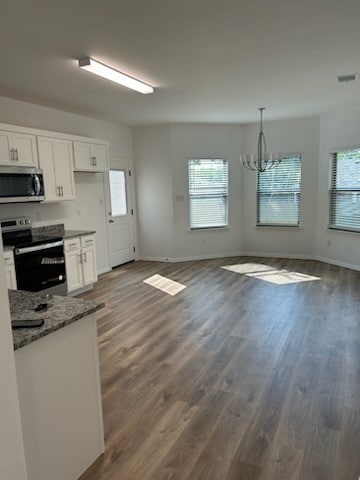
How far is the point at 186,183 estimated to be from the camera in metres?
7.12

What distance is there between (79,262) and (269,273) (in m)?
3.27

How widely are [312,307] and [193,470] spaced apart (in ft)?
9.81

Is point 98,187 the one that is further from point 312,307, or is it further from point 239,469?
point 239,469

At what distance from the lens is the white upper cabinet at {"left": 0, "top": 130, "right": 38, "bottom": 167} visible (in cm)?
410

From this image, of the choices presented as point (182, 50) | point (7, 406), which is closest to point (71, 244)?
point (182, 50)

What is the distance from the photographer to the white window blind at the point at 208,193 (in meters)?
7.23

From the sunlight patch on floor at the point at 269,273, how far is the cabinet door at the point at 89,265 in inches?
101

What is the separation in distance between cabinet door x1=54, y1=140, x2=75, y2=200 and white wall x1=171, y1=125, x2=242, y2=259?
2386 millimetres

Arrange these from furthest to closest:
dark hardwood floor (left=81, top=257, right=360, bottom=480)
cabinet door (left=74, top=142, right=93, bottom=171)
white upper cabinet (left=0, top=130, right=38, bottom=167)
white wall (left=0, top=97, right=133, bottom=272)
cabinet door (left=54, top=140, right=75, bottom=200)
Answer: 1. cabinet door (left=74, top=142, right=93, bottom=171)
2. cabinet door (left=54, top=140, right=75, bottom=200)
3. white wall (left=0, top=97, right=133, bottom=272)
4. white upper cabinet (left=0, top=130, right=38, bottom=167)
5. dark hardwood floor (left=81, top=257, right=360, bottom=480)

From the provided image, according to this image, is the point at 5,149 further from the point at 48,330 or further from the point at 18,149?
the point at 48,330

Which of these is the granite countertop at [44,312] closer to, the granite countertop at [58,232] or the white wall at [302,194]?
the granite countertop at [58,232]

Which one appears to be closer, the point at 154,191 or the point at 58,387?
the point at 58,387

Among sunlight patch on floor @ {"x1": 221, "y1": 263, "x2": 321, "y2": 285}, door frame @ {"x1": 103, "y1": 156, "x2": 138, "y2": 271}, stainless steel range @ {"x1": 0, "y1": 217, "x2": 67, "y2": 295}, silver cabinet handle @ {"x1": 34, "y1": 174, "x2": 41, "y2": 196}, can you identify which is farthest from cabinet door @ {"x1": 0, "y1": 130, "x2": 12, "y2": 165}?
sunlight patch on floor @ {"x1": 221, "y1": 263, "x2": 321, "y2": 285}

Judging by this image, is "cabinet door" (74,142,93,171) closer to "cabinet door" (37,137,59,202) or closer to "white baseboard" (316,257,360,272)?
"cabinet door" (37,137,59,202)
